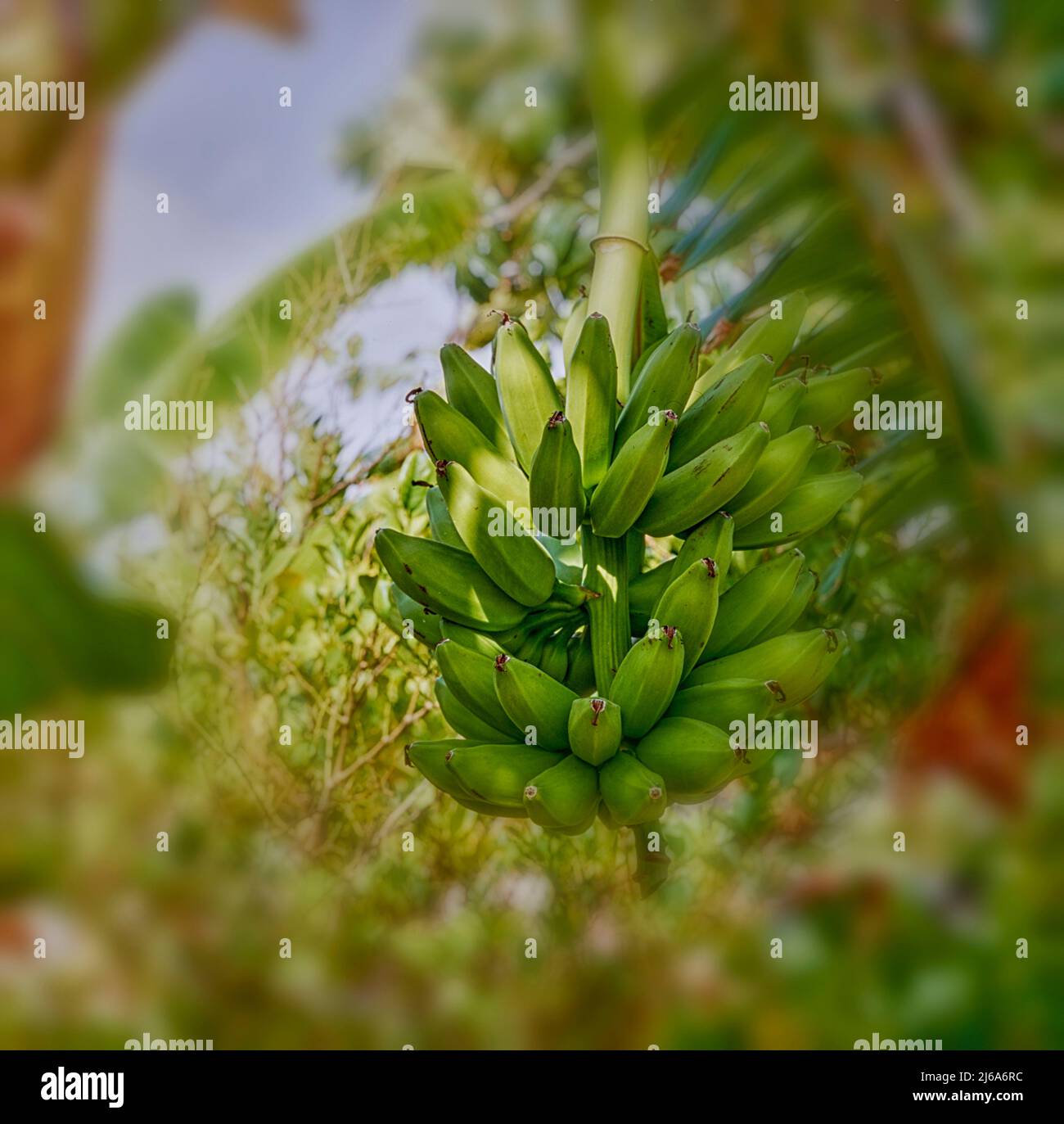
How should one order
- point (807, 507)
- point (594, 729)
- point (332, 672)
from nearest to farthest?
point (594, 729), point (807, 507), point (332, 672)

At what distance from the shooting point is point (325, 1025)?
1.03m

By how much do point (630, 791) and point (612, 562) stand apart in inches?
5.2

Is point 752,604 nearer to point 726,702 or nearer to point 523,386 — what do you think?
point 726,702

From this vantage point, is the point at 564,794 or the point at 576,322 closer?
the point at 564,794

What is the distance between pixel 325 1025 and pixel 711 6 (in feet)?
3.58

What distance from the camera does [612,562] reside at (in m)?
0.57

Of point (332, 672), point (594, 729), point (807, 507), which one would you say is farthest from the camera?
point (332, 672)

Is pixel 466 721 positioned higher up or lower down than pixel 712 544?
lower down

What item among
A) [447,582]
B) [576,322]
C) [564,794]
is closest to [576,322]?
[576,322]

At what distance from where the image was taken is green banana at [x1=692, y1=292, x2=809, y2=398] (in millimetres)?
646

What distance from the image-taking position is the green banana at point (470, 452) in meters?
0.58

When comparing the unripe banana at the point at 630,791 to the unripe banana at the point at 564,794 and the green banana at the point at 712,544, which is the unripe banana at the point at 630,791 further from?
the green banana at the point at 712,544
